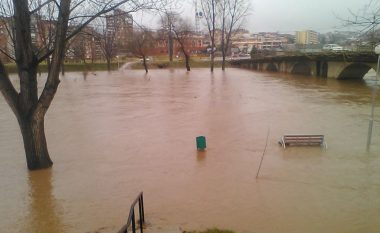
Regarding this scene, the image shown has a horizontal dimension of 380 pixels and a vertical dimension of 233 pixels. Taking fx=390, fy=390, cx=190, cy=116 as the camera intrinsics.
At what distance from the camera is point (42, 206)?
28.9ft

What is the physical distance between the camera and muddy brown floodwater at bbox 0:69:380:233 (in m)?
7.90

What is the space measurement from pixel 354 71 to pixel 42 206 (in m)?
38.9

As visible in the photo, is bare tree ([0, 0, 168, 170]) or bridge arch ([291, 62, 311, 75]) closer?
bare tree ([0, 0, 168, 170])

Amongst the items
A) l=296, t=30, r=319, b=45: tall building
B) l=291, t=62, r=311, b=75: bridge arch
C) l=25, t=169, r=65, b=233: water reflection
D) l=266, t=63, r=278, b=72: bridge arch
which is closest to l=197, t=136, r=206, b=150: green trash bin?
l=25, t=169, r=65, b=233: water reflection

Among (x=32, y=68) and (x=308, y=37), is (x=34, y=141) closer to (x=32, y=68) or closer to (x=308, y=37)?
(x=32, y=68)

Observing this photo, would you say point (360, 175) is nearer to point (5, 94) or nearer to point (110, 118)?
point (5, 94)

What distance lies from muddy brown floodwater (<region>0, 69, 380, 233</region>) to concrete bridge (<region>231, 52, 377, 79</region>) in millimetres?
15956

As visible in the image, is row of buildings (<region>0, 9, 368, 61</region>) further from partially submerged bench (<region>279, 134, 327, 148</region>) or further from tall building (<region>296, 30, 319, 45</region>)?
partially submerged bench (<region>279, 134, 327, 148</region>)

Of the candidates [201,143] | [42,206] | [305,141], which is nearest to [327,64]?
[305,141]

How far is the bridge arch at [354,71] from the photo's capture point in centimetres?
3939

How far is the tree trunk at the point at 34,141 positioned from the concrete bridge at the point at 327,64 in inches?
914

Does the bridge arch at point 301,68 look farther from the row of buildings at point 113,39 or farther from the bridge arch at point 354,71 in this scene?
the bridge arch at point 354,71

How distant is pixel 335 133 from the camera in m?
15.1

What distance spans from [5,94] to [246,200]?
22.6 feet
